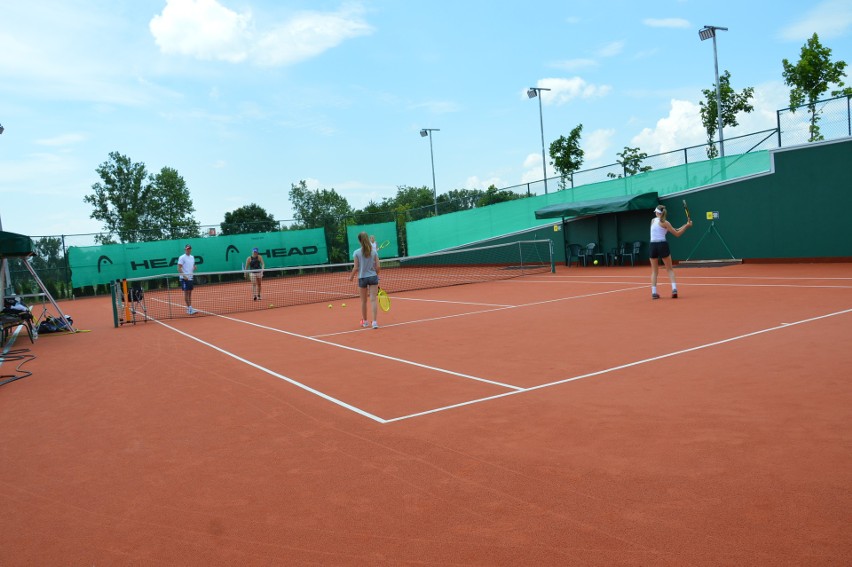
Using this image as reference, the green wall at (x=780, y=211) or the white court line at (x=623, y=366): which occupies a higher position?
the green wall at (x=780, y=211)

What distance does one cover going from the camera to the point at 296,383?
22.4 ft

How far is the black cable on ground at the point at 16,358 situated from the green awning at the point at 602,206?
18.5 m

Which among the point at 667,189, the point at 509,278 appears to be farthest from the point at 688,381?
the point at 667,189

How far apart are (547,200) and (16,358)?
22657 mm

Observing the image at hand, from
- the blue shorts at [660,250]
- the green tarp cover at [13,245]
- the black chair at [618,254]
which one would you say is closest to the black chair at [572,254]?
the black chair at [618,254]

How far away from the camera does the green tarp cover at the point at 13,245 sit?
1200cm

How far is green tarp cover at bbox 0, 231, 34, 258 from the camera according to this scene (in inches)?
472

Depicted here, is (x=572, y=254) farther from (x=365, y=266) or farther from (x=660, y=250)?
(x=365, y=266)

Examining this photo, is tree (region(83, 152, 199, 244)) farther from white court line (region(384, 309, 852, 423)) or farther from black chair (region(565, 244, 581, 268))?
white court line (region(384, 309, 852, 423))

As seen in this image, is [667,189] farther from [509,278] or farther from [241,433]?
[241,433]

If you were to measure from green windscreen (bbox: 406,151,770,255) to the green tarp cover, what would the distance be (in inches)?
778

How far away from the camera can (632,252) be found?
2355cm

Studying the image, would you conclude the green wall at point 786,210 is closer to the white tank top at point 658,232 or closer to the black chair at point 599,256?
the black chair at point 599,256

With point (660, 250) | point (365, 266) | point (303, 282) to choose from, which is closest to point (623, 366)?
point (365, 266)
